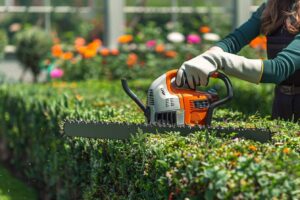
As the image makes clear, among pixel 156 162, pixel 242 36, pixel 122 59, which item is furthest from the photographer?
pixel 122 59

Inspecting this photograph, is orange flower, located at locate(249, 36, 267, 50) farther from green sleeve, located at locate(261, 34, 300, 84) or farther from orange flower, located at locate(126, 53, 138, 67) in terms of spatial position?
green sleeve, located at locate(261, 34, 300, 84)

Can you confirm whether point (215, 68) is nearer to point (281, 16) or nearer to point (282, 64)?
point (282, 64)

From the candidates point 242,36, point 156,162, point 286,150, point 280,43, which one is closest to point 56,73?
point 242,36

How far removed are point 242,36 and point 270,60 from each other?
0.68m

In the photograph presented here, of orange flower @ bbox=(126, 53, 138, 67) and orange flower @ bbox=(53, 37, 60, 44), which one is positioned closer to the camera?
orange flower @ bbox=(126, 53, 138, 67)

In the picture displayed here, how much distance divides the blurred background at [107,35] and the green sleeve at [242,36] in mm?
7680

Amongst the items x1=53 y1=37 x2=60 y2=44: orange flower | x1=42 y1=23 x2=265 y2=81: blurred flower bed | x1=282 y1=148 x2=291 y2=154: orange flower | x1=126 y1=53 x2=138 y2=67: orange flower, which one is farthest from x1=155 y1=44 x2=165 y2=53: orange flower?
x1=282 y1=148 x2=291 y2=154: orange flower

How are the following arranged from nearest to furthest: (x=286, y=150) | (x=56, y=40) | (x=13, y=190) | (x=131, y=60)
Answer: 1. (x=286, y=150)
2. (x=13, y=190)
3. (x=131, y=60)
4. (x=56, y=40)

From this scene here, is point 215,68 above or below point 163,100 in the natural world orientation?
above

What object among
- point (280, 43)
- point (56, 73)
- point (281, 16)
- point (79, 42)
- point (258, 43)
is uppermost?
point (281, 16)

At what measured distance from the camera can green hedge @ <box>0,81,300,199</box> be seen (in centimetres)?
331

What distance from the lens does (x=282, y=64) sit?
13.9 ft

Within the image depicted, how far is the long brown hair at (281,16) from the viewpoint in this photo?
4.68m

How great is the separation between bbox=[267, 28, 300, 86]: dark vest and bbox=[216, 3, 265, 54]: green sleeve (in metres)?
0.10
